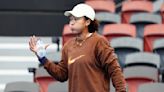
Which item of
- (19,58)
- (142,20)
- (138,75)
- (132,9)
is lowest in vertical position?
(138,75)

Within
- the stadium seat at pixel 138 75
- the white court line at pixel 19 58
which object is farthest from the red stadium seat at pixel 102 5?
the stadium seat at pixel 138 75

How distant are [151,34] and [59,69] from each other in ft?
11.4

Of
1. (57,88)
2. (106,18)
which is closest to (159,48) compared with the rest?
(106,18)

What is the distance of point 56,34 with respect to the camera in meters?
8.42

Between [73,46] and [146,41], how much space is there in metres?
3.49

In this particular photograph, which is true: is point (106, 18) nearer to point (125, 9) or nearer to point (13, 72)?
point (125, 9)

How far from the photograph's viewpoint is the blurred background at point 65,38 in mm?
5441

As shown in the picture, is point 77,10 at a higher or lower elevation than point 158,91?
higher

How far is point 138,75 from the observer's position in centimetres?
543

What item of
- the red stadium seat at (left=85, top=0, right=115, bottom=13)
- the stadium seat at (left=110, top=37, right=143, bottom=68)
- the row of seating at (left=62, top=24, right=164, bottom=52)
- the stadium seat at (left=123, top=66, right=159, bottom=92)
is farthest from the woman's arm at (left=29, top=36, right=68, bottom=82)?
the red stadium seat at (left=85, top=0, right=115, bottom=13)

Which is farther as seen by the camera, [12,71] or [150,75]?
[12,71]

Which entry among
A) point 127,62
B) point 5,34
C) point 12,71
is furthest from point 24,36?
point 127,62

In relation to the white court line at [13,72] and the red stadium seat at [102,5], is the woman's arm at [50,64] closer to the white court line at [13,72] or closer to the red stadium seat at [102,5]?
the white court line at [13,72]

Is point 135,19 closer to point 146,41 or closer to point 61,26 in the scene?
point 146,41
